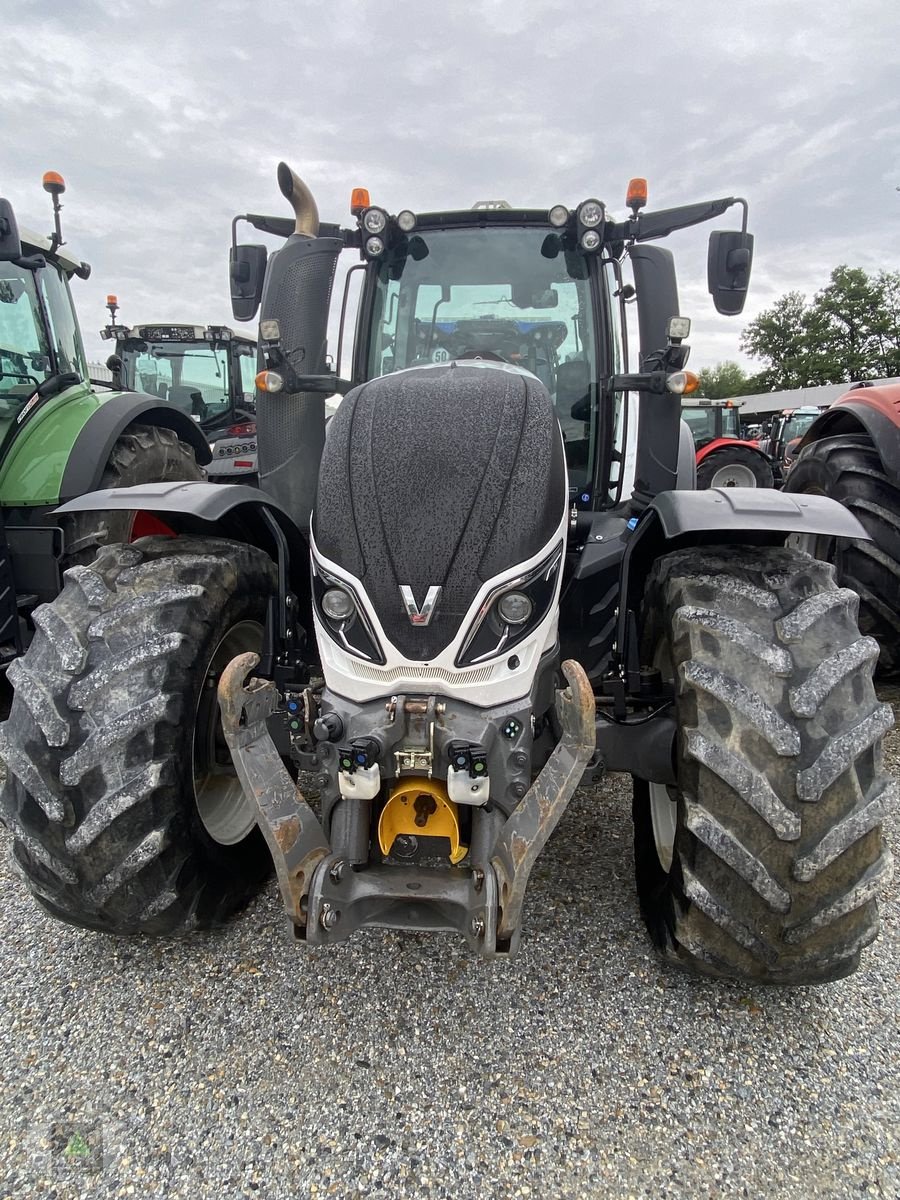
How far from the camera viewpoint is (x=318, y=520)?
2.00 metres

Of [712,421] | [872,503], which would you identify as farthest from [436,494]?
[712,421]

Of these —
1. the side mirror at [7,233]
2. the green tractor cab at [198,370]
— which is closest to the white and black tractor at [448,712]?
the side mirror at [7,233]

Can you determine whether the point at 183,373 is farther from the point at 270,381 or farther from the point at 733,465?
the point at 733,465

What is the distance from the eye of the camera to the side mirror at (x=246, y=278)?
10.4 ft

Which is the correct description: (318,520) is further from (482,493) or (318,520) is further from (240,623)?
(240,623)

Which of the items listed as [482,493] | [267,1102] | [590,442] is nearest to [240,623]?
Result: [482,493]

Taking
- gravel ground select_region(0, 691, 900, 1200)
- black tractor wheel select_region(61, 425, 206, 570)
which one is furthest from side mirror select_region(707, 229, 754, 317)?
black tractor wheel select_region(61, 425, 206, 570)

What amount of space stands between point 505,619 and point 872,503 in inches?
121

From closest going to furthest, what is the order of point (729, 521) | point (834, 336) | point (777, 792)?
point (777, 792) < point (729, 521) < point (834, 336)

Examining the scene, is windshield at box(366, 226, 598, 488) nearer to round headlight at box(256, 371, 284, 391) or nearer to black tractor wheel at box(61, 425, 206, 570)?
round headlight at box(256, 371, 284, 391)

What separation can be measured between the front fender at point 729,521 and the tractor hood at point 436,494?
0.33 metres

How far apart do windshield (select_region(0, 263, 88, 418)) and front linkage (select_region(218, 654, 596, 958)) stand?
3.64m

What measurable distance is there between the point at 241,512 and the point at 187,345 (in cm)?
832

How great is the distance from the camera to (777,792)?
173cm
